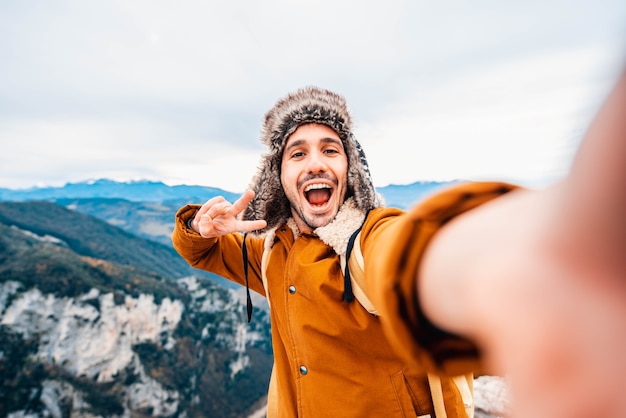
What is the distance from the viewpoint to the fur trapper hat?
7.94ft

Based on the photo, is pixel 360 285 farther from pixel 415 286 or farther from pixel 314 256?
pixel 415 286

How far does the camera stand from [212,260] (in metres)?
2.88

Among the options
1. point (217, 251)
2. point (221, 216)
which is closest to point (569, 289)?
point (221, 216)

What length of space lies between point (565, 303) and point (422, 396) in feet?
4.95

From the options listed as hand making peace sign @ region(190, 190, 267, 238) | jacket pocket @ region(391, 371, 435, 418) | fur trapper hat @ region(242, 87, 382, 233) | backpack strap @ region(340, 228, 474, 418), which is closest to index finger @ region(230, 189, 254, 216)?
hand making peace sign @ region(190, 190, 267, 238)

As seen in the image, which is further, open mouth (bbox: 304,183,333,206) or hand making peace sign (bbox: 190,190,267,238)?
open mouth (bbox: 304,183,333,206)

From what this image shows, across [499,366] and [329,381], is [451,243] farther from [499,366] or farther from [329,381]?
[329,381]

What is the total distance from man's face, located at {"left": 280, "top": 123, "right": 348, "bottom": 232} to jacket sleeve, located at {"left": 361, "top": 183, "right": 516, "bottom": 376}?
4.81 ft

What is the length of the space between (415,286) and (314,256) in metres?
1.21

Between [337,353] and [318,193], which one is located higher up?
[318,193]

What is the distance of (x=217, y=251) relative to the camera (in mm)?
2865

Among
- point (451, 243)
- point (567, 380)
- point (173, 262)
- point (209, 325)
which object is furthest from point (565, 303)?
point (173, 262)

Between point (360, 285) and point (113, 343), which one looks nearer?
point (360, 285)

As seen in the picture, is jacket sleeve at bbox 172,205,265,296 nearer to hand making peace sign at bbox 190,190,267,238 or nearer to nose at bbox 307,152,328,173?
hand making peace sign at bbox 190,190,267,238
